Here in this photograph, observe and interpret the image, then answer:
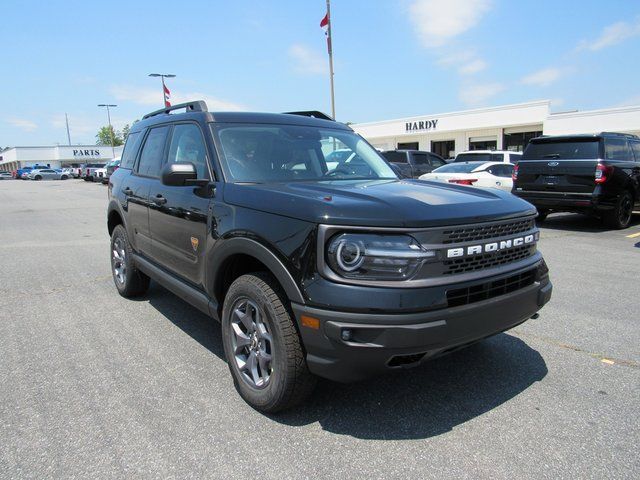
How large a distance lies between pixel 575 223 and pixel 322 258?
1073cm

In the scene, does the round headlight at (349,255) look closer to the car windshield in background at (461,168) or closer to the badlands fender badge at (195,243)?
the badlands fender badge at (195,243)

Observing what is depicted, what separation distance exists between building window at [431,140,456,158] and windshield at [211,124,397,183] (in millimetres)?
36209

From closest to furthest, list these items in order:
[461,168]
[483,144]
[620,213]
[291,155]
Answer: [291,155] < [620,213] < [461,168] < [483,144]

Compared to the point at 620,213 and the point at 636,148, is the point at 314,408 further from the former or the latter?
the point at 636,148

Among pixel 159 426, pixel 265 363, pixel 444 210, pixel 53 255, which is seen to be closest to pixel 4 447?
pixel 159 426

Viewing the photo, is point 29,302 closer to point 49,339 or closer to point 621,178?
point 49,339

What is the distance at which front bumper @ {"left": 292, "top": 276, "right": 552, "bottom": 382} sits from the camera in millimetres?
2318

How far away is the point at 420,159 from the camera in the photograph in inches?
696

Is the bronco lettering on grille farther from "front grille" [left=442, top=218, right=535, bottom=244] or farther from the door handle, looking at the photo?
the door handle

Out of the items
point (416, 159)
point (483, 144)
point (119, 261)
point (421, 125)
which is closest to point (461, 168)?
point (416, 159)

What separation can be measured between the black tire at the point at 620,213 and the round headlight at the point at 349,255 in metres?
9.42

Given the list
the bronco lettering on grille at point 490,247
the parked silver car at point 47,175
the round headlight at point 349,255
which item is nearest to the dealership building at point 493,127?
the bronco lettering on grille at point 490,247

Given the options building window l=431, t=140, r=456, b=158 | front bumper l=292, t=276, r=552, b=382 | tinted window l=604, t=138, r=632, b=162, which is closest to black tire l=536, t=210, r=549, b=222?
tinted window l=604, t=138, r=632, b=162

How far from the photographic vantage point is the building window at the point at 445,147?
3859cm
